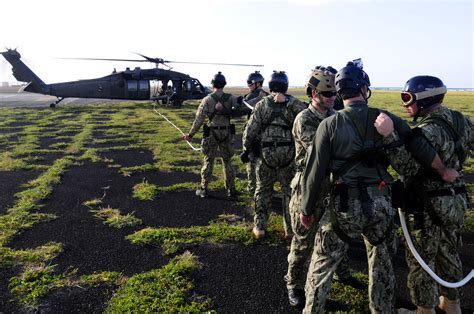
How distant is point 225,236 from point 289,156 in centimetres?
178

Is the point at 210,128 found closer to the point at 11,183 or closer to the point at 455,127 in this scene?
the point at 455,127

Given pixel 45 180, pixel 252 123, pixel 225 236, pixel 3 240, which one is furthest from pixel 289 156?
pixel 45 180

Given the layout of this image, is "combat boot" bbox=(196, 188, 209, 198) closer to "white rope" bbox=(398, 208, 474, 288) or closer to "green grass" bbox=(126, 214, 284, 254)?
"green grass" bbox=(126, 214, 284, 254)

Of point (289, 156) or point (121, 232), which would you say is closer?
point (289, 156)

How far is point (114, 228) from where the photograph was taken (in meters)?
6.33

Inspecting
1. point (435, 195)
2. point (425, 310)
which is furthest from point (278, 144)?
point (425, 310)

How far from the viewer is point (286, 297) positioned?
4.30 metres

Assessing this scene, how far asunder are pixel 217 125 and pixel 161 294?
13.5 ft

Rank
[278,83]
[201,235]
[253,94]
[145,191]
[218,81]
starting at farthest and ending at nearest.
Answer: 1. [145,191]
2. [253,94]
3. [218,81]
4. [201,235]
5. [278,83]

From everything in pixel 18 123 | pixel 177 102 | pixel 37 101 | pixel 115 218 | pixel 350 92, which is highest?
pixel 350 92

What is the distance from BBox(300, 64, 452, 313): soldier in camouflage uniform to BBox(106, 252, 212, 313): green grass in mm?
1539

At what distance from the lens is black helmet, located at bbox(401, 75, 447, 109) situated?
3.53 meters

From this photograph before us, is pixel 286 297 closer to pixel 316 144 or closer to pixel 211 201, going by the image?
pixel 316 144

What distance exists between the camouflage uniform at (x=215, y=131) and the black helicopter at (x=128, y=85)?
2096cm
